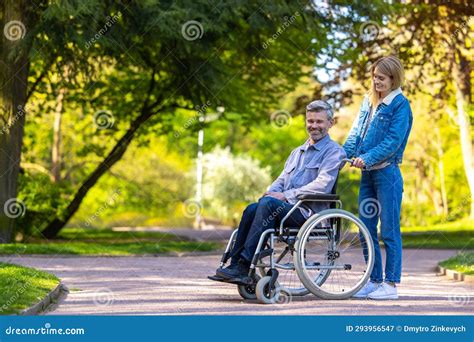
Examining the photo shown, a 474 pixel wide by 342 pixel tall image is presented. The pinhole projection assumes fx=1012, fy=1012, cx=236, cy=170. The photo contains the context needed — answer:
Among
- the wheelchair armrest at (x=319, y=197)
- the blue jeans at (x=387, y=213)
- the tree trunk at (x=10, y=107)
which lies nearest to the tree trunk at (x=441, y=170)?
the tree trunk at (x=10, y=107)

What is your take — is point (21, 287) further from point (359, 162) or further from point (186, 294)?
point (359, 162)

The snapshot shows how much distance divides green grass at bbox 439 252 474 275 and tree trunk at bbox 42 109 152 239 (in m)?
8.96

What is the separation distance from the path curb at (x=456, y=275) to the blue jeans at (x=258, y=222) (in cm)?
347

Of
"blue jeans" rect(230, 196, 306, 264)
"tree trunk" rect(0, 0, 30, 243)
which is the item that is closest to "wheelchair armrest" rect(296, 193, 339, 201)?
"blue jeans" rect(230, 196, 306, 264)

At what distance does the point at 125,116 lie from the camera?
22.2 metres

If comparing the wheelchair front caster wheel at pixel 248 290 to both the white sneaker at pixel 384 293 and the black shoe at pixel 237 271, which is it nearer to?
the black shoe at pixel 237 271

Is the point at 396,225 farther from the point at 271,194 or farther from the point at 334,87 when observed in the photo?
the point at 334,87

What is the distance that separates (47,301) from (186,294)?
4.16 feet

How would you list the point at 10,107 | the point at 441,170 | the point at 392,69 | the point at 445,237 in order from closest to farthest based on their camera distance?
the point at 392,69 → the point at 10,107 → the point at 445,237 → the point at 441,170

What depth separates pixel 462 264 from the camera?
12.3 metres

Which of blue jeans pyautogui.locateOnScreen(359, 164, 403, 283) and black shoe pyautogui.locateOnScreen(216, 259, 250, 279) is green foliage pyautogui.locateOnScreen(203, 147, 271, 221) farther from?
black shoe pyautogui.locateOnScreen(216, 259, 250, 279)

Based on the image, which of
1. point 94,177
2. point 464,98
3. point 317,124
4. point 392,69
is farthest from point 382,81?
point 464,98

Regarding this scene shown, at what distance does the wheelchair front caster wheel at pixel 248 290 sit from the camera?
→ 7891 millimetres
